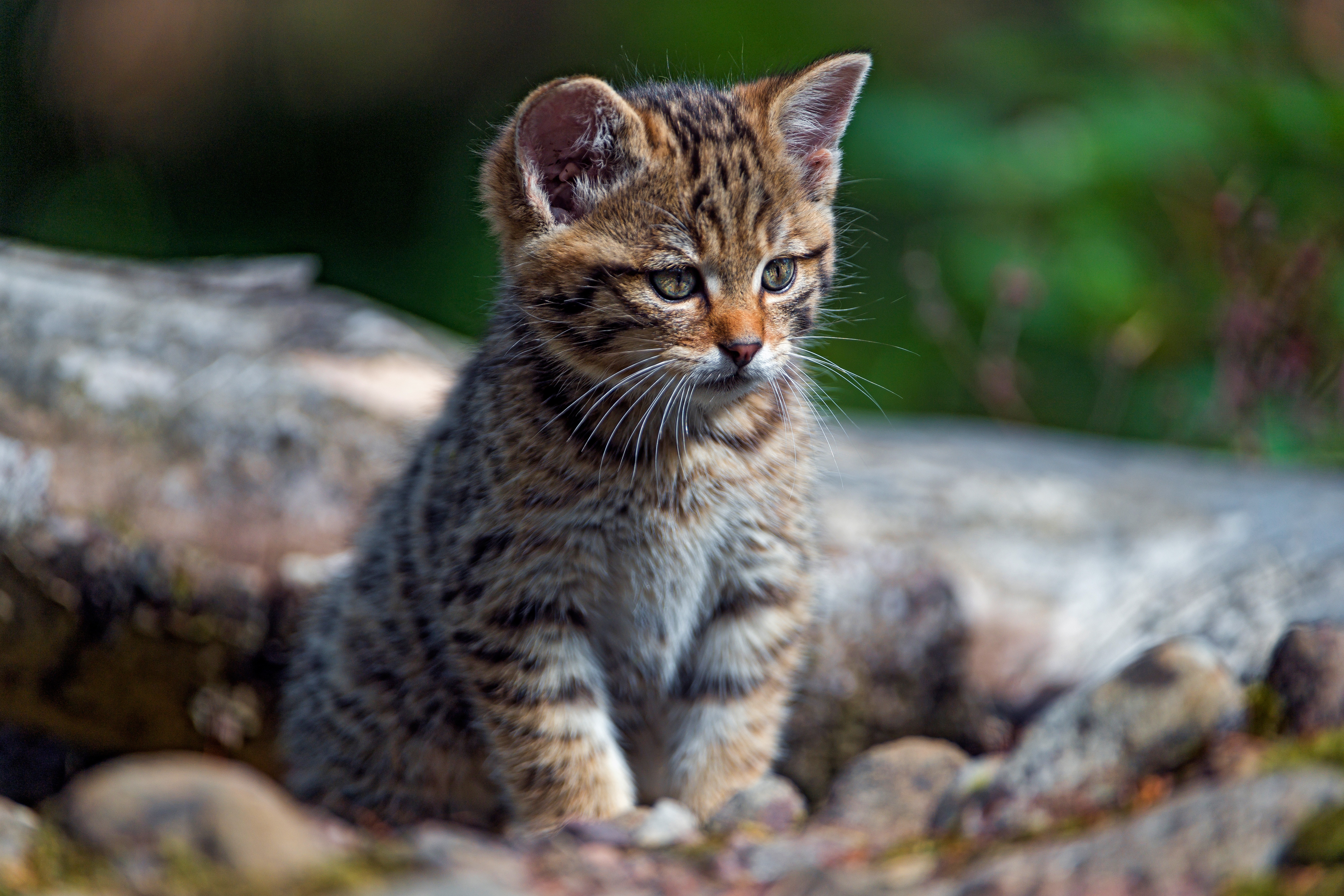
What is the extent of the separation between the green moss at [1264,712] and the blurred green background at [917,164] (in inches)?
61.2

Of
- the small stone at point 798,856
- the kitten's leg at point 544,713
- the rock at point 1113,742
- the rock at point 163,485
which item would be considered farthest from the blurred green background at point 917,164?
the small stone at point 798,856

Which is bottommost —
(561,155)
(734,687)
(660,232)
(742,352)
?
(734,687)

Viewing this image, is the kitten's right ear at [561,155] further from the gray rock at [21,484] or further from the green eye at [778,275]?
the gray rock at [21,484]

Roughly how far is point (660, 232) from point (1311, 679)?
5.64 ft

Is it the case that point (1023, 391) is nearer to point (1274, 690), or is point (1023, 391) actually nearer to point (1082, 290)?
point (1082, 290)

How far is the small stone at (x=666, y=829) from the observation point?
2.29 metres

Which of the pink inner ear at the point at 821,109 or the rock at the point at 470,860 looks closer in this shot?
the rock at the point at 470,860

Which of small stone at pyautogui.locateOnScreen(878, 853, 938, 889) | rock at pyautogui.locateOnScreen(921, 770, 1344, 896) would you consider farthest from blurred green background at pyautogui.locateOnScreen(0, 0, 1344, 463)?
rock at pyautogui.locateOnScreen(921, 770, 1344, 896)

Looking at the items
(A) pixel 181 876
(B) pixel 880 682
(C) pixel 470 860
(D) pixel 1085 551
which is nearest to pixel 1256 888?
(C) pixel 470 860

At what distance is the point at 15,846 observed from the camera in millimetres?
1908

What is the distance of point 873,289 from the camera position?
849 cm

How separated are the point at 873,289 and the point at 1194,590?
491 cm

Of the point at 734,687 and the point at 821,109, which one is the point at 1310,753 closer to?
the point at 734,687

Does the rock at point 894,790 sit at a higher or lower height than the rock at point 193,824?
lower
